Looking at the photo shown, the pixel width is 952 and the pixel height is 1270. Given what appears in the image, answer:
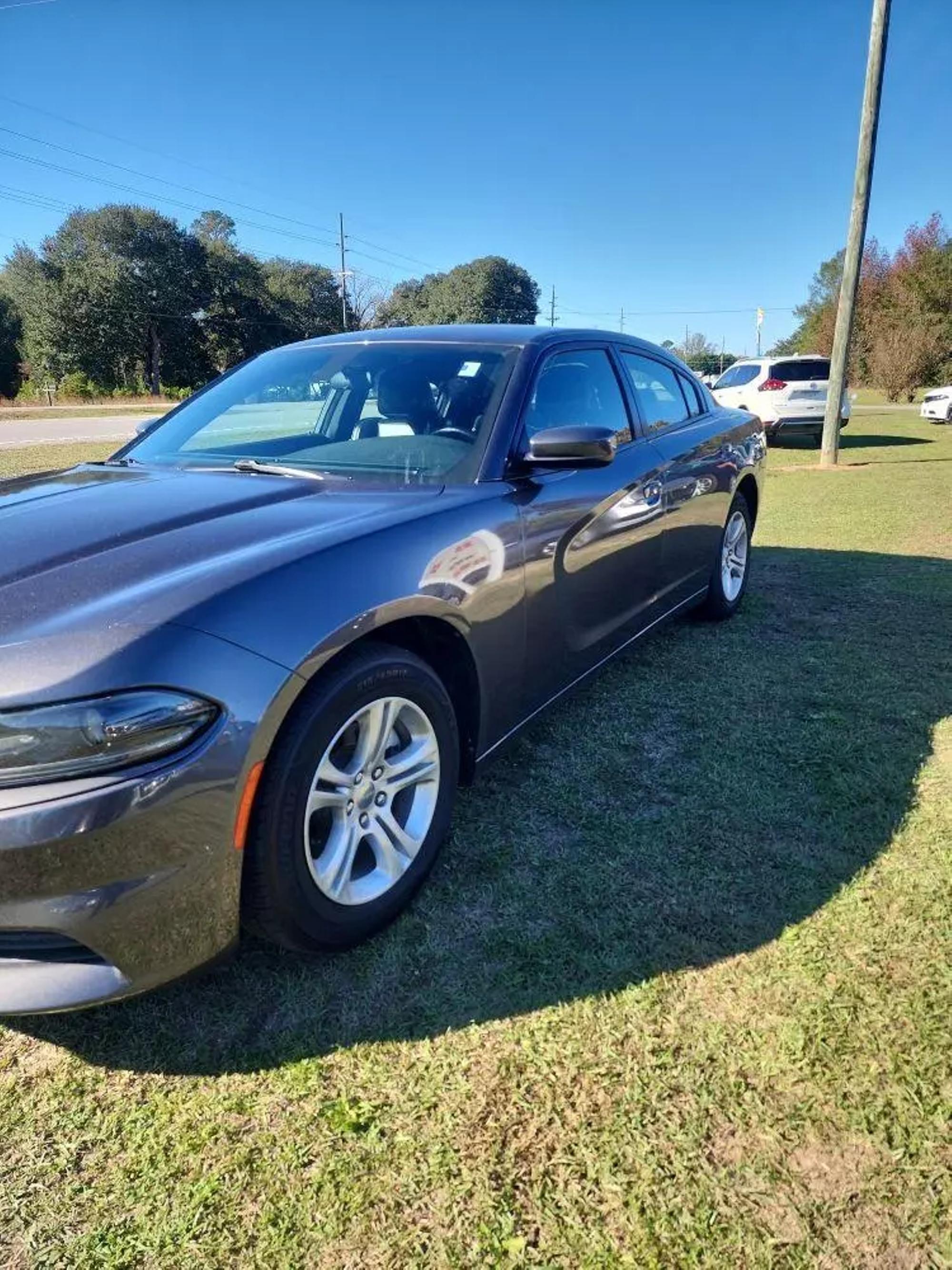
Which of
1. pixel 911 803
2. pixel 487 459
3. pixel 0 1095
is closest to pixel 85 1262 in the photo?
pixel 0 1095

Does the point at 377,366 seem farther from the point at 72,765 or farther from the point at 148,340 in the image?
the point at 148,340

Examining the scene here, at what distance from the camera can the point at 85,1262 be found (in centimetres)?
137

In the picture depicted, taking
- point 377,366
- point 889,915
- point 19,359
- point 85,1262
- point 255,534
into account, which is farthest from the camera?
point 19,359

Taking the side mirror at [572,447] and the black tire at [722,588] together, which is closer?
the side mirror at [572,447]

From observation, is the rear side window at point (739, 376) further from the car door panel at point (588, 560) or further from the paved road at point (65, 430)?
the car door panel at point (588, 560)

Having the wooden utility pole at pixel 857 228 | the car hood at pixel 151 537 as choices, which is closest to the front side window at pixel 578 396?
the car hood at pixel 151 537

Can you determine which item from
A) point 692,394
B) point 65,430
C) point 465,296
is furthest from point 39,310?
point 692,394

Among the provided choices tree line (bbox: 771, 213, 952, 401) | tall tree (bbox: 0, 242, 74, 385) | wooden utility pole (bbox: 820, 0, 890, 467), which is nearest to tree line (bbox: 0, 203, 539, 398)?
tall tree (bbox: 0, 242, 74, 385)

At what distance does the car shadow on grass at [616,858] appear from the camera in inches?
73.5

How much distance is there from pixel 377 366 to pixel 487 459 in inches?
30.4

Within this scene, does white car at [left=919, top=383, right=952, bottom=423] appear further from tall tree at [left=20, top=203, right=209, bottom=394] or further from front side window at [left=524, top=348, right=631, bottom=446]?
tall tree at [left=20, top=203, right=209, bottom=394]

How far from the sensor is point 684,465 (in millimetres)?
3783

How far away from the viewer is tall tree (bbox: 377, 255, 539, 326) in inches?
2859

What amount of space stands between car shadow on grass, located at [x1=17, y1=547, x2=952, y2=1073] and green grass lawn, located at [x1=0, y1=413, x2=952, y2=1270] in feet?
0.03
